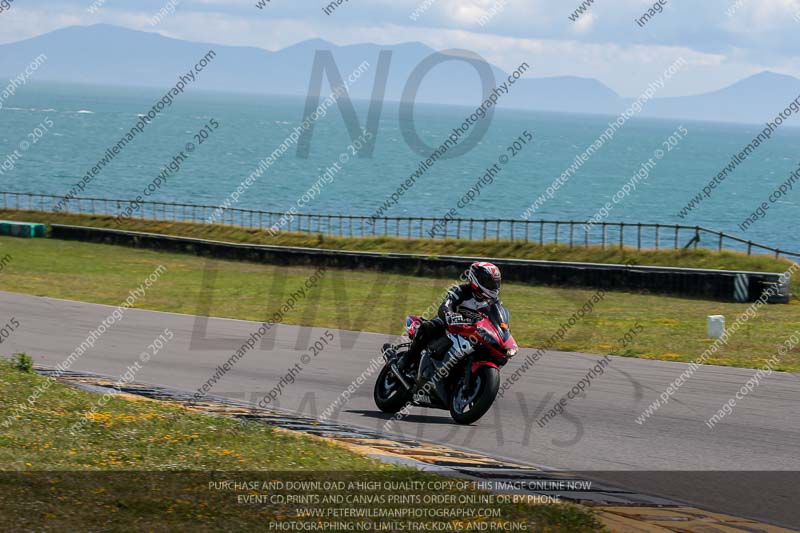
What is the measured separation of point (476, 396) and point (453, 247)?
31000mm

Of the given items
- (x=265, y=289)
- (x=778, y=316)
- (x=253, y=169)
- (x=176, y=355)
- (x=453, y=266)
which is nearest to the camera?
(x=176, y=355)

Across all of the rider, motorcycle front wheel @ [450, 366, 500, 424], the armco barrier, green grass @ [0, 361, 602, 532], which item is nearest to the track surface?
motorcycle front wheel @ [450, 366, 500, 424]

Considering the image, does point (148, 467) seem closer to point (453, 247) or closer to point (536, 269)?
point (536, 269)

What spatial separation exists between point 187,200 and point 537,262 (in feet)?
271

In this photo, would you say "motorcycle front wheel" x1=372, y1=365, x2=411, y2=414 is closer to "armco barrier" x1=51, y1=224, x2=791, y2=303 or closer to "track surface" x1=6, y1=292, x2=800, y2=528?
"track surface" x1=6, y1=292, x2=800, y2=528

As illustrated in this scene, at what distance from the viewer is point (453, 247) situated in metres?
43.2

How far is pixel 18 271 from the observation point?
37.2m

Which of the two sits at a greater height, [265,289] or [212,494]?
[265,289]

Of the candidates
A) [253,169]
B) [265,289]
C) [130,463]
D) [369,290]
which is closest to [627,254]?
[369,290]

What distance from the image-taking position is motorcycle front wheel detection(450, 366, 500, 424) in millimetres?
12031

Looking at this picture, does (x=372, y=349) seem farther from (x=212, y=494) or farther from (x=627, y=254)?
(x=627, y=254)

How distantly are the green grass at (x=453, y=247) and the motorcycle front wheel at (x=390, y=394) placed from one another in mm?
21334

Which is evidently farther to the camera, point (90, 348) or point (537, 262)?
point (537, 262)

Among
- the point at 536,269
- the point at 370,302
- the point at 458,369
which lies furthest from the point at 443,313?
the point at 536,269
